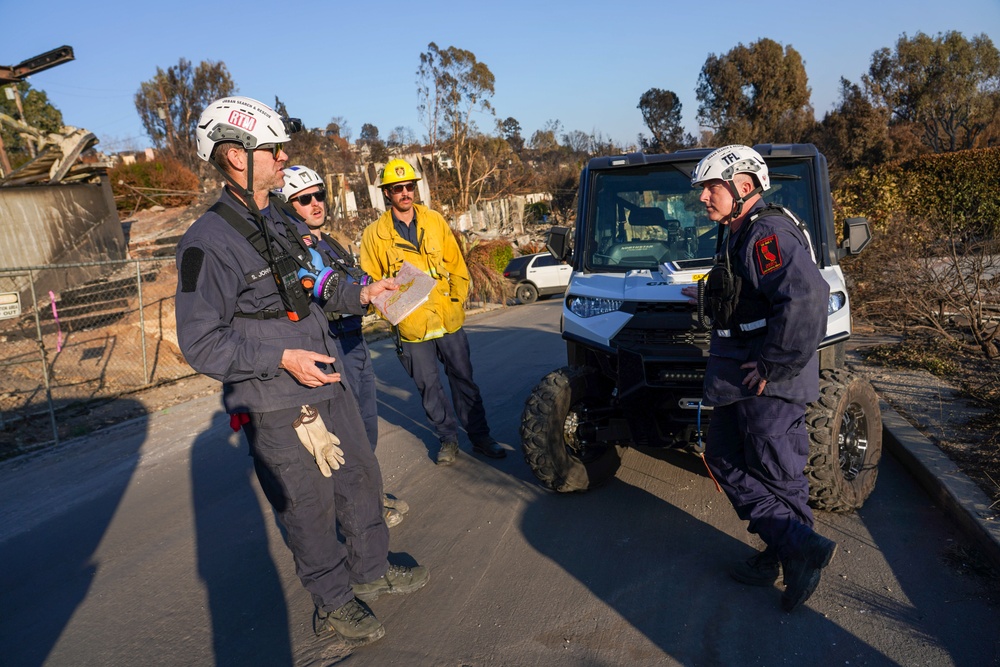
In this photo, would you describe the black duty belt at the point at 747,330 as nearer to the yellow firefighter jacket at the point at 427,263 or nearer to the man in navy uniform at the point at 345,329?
the man in navy uniform at the point at 345,329

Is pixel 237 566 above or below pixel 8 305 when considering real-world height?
below

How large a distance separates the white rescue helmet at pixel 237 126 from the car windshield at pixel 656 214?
2.87m

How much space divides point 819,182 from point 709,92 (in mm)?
27483

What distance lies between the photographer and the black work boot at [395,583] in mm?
3748

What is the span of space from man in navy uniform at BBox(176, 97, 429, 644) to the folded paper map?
0.06 metres

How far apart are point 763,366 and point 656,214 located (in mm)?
2308

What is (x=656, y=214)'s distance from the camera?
17.8 ft

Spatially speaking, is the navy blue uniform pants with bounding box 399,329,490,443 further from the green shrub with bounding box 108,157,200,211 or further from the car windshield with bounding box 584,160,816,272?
the green shrub with bounding box 108,157,200,211

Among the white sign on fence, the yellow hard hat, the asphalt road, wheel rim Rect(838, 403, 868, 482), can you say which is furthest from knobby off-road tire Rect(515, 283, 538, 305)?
wheel rim Rect(838, 403, 868, 482)

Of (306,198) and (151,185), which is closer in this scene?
(306,198)

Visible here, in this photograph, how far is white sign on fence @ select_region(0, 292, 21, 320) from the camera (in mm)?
7934

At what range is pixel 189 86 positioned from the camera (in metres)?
37.3

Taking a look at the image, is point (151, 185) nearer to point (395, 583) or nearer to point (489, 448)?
point (489, 448)

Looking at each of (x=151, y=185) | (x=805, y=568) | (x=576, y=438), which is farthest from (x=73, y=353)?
(x=151, y=185)
